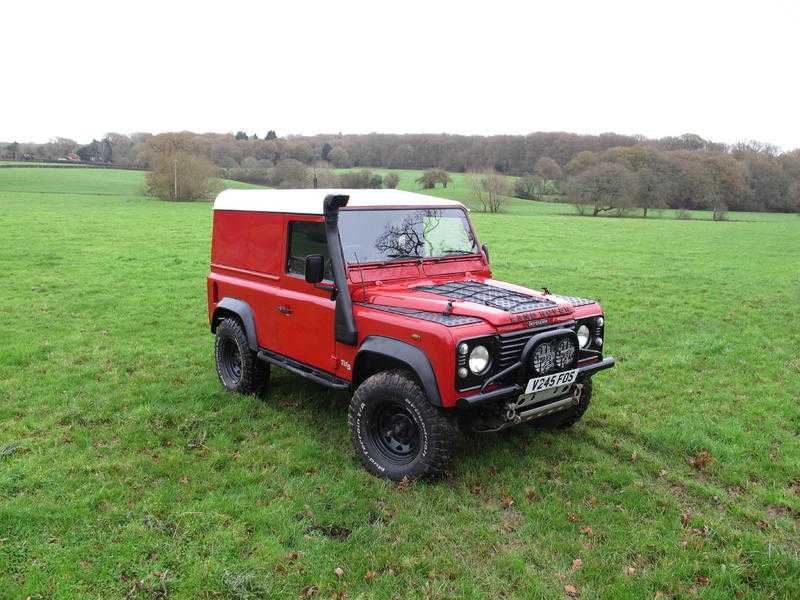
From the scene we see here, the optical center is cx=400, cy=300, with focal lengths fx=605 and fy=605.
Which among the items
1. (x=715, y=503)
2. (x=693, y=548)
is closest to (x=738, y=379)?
(x=715, y=503)

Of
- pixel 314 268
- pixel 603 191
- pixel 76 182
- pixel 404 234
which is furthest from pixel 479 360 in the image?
pixel 76 182

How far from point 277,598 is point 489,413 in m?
2.15

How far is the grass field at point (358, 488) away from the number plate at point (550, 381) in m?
0.84

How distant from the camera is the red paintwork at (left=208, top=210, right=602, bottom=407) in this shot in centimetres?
478

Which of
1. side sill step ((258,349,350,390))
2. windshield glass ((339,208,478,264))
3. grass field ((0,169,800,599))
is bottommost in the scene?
grass field ((0,169,800,599))

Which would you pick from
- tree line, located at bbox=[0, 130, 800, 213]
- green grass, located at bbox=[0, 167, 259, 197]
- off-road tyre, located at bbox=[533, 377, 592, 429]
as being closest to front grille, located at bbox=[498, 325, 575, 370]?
off-road tyre, located at bbox=[533, 377, 592, 429]

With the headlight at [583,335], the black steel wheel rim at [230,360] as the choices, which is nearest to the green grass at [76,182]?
the black steel wheel rim at [230,360]

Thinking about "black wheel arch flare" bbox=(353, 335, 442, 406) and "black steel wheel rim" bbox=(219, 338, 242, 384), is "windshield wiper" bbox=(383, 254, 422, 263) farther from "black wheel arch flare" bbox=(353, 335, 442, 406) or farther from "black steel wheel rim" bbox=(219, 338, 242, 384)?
"black steel wheel rim" bbox=(219, 338, 242, 384)

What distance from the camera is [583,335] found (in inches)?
219

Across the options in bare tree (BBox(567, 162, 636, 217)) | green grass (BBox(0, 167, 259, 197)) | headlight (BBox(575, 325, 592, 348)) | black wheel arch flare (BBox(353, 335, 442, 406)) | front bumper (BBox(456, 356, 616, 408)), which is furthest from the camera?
green grass (BBox(0, 167, 259, 197))

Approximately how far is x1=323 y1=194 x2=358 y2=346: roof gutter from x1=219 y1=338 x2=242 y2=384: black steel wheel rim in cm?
219

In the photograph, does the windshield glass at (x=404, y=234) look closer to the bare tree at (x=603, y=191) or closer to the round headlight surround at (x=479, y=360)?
the round headlight surround at (x=479, y=360)

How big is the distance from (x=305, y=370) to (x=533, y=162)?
217ft

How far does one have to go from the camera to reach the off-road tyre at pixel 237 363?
6742 millimetres
